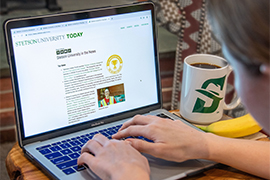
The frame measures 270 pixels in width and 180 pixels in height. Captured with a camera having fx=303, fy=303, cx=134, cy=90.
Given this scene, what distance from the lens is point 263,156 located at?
0.69 m

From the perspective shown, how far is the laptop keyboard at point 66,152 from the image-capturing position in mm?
662

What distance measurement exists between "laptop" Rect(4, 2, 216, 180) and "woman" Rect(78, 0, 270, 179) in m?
0.04

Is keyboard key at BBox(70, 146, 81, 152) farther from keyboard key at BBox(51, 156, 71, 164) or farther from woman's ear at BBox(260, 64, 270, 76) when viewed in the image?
woman's ear at BBox(260, 64, 270, 76)

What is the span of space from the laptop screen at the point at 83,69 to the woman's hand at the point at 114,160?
163 mm

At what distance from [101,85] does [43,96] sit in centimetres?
16

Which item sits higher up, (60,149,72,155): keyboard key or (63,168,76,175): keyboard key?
(60,149,72,155): keyboard key

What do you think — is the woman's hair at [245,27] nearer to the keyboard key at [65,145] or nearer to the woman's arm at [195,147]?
the woman's arm at [195,147]

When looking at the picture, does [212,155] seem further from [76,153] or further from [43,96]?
[43,96]

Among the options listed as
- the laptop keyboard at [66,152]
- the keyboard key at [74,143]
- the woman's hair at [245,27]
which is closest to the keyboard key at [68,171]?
the laptop keyboard at [66,152]

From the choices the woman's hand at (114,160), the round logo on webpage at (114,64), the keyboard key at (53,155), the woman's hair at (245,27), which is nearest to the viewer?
the woman's hair at (245,27)

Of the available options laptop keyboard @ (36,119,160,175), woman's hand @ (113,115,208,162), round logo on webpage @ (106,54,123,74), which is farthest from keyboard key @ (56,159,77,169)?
round logo on webpage @ (106,54,123,74)

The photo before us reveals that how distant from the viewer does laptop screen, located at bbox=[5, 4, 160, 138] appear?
729 mm

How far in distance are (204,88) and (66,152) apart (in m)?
0.43

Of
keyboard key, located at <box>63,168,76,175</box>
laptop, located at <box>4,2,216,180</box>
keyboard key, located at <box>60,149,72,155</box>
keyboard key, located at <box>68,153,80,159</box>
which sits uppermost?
laptop, located at <box>4,2,216,180</box>
